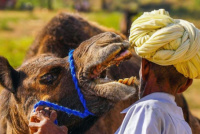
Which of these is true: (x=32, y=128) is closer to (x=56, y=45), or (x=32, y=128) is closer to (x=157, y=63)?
(x=157, y=63)

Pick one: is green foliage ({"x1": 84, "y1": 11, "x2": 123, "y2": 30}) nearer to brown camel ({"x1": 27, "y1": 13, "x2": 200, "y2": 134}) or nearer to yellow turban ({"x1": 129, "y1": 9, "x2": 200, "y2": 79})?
brown camel ({"x1": 27, "y1": 13, "x2": 200, "y2": 134})

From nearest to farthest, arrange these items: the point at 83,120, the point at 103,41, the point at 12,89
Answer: the point at 103,41 → the point at 83,120 → the point at 12,89

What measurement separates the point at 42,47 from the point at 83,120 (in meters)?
1.89

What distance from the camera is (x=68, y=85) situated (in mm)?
4082

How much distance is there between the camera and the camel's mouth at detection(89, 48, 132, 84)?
3.62m

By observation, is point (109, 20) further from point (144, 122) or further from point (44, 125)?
point (144, 122)

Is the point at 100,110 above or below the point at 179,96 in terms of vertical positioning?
above

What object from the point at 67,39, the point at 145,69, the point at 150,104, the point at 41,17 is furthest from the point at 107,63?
the point at 41,17

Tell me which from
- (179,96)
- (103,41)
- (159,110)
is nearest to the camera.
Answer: (159,110)

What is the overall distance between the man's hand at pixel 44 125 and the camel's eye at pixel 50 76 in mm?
507

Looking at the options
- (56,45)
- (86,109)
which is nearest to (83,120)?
(86,109)

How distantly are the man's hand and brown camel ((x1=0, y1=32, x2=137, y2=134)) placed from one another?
1.39ft

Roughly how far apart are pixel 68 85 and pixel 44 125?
32.6 inches

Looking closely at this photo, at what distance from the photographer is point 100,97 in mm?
3832
